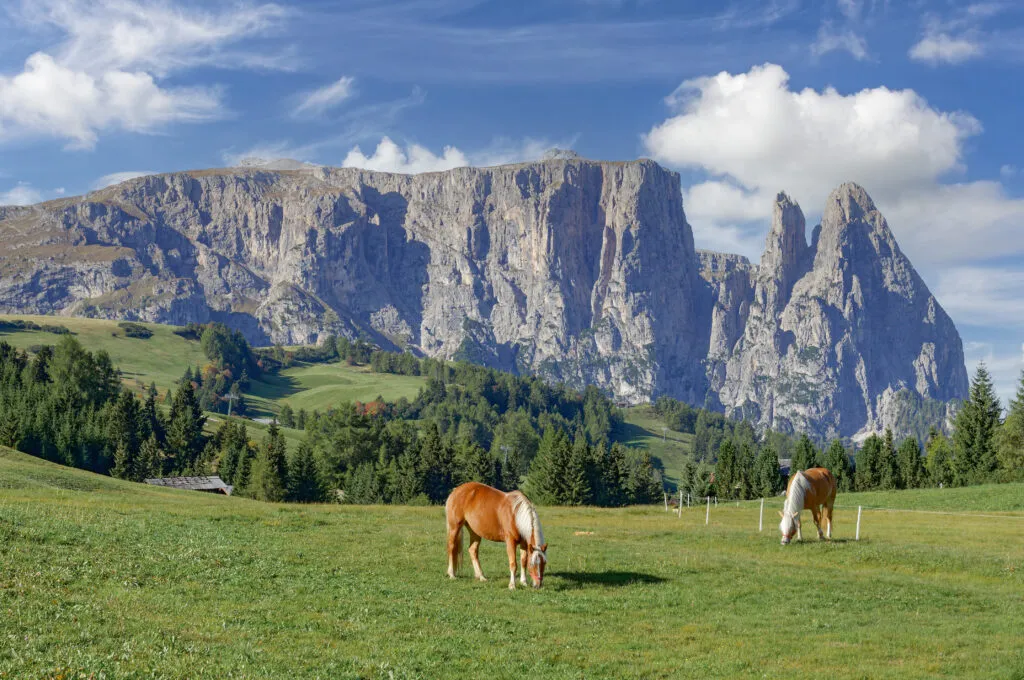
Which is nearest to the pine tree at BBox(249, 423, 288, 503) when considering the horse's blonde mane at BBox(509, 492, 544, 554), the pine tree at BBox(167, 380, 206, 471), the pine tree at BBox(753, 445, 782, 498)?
the pine tree at BBox(167, 380, 206, 471)

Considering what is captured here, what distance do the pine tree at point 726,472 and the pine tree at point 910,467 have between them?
29.3m

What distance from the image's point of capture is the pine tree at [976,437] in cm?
11175

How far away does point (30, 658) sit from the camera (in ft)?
47.3

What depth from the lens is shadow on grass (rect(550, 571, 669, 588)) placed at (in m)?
25.2

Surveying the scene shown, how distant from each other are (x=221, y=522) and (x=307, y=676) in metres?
25.9

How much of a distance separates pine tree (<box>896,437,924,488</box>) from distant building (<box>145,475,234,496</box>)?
4391 inches

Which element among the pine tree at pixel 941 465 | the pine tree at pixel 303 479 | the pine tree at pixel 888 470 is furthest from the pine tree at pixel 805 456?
the pine tree at pixel 303 479

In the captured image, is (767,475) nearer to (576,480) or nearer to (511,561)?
(576,480)

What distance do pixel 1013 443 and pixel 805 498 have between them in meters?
86.5

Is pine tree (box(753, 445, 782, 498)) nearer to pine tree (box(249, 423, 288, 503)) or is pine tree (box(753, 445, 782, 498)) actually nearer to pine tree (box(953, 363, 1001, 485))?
pine tree (box(953, 363, 1001, 485))

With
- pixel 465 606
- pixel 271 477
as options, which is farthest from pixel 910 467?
pixel 465 606

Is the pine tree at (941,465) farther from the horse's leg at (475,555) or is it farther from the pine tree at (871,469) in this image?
the horse's leg at (475,555)

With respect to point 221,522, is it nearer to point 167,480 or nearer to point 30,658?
point 30,658

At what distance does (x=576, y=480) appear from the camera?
5153 inches
